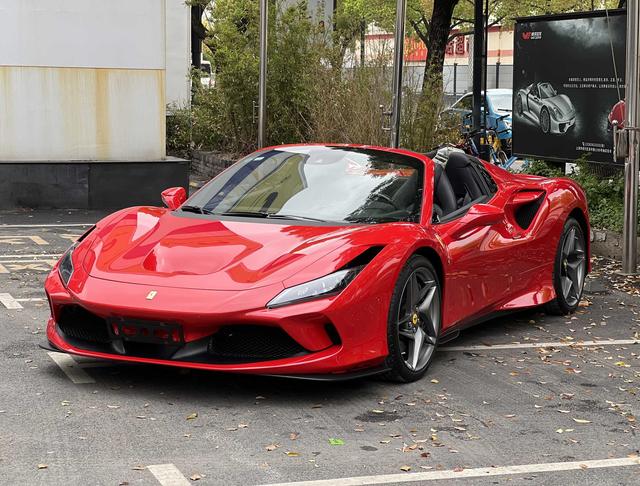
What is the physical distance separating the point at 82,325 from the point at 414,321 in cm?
175

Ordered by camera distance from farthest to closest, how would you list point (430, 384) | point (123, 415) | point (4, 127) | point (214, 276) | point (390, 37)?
point (390, 37)
point (4, 127)
point (430, 384)
point (214, 276)
point (123, 415)

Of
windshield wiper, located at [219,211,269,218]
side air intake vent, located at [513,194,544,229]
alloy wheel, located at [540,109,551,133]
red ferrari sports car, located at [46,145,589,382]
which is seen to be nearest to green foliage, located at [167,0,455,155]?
alloy wheel, located at [540,109,551,133]

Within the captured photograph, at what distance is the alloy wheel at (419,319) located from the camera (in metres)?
6.16

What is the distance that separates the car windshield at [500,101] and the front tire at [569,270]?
62.3 ft

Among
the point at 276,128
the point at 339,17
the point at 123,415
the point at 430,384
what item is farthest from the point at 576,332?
the point at 339,17

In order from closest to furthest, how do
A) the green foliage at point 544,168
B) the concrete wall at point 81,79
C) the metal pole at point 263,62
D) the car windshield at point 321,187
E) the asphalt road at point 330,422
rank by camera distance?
the asphalt road at point 330,422
the car windshield at point 321,187
the green foliage at point 544,168
the metal pole at point 263,62
the concrete wall at point 81,79

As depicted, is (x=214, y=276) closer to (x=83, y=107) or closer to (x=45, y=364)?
(x=45, y=364)

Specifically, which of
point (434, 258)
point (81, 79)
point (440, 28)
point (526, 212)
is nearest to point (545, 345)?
point (526, 212)

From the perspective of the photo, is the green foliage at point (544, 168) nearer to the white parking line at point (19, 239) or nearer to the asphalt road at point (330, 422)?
the white parking line at point (19, 239)

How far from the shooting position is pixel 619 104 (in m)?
12.2

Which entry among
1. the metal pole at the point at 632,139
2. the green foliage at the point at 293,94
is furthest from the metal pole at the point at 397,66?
the metal pole at the point at 632,139

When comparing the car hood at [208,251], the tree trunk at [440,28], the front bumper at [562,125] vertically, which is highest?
the tree trunk at [440,28]

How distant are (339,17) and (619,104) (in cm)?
866

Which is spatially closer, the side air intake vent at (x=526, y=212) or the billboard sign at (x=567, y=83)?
the side air intake vent at (x=526, y=212)
